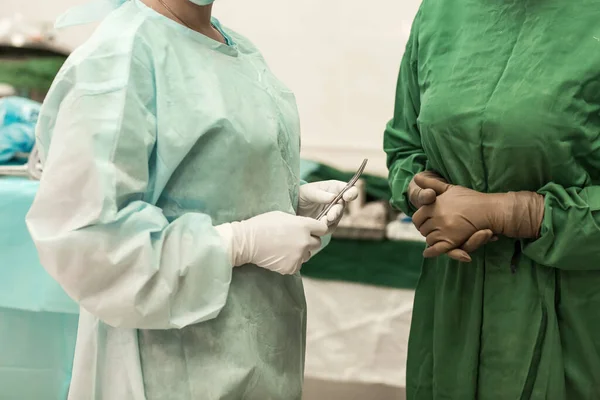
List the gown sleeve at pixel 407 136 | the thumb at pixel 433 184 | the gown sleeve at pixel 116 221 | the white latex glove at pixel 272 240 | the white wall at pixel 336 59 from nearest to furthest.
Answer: the gown sleeve at pixel 116 221, the white latex glove at pixel 272 240, the thumb at pixel 433 184, the gown sleeve at pixel 407 136, the white wall at pixel 336 59

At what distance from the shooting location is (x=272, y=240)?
89 centimetres

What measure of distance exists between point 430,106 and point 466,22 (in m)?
0.18

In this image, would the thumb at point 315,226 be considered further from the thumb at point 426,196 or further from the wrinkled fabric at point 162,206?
the thumb at point 426,196

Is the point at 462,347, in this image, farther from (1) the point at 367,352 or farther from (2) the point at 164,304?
(1) the point at 367,352

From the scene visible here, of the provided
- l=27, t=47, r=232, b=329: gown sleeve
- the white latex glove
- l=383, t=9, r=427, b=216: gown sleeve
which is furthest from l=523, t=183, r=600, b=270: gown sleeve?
l=27, t=47, r=232, b=329: gown sleeve

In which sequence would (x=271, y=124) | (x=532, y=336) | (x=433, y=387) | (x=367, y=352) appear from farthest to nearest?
(x=367, y=352)
(x=433, y=387)
(x=532, y=336)
(x=271, y=124)

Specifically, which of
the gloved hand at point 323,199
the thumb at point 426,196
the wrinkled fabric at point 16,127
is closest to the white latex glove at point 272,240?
the gloved hand at point 323,199

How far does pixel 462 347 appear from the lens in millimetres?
1163

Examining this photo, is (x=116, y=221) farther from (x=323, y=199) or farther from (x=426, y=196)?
(x=426, y=196)

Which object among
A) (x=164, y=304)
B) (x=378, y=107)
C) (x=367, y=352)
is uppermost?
(x=164, y=304)

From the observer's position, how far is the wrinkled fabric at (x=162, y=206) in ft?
2.52

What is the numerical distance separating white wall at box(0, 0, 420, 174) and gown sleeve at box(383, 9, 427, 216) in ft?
3.48

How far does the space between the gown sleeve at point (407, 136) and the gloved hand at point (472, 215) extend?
0.12 meters

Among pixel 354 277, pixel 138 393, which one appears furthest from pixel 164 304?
pixel 354 277
